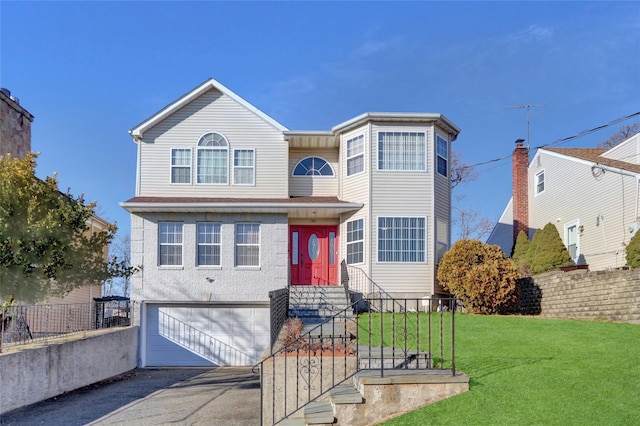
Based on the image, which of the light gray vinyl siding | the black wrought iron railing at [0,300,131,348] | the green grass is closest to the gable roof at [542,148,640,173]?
the light gray vinyl siding

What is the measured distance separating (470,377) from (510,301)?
823cm

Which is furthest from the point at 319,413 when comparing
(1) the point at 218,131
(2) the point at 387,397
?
(1) the point at 218,131

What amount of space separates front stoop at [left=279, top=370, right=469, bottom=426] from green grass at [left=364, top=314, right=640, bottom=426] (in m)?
0.17

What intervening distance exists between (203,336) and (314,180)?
621cm

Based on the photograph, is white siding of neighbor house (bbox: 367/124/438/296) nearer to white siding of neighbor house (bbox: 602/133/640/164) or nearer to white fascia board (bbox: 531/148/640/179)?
white fascia board (bbox: 531/148/640/179)

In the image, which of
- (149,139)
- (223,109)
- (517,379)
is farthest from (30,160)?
(517,379)

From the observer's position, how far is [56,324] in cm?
1315

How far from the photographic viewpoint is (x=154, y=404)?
10.5 m

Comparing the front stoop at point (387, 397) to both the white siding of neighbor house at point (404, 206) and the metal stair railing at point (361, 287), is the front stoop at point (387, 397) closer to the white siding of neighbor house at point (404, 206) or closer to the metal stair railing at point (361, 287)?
the metal stair railing at point (361, 287)

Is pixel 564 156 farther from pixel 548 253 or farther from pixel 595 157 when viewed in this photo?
pixel 548 253

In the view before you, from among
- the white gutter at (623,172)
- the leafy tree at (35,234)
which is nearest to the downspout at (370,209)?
the white gutter at (623,172)

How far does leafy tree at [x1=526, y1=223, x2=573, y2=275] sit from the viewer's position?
18.2m

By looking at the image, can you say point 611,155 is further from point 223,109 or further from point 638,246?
point 223,109

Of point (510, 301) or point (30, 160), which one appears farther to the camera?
point (510, 301)
